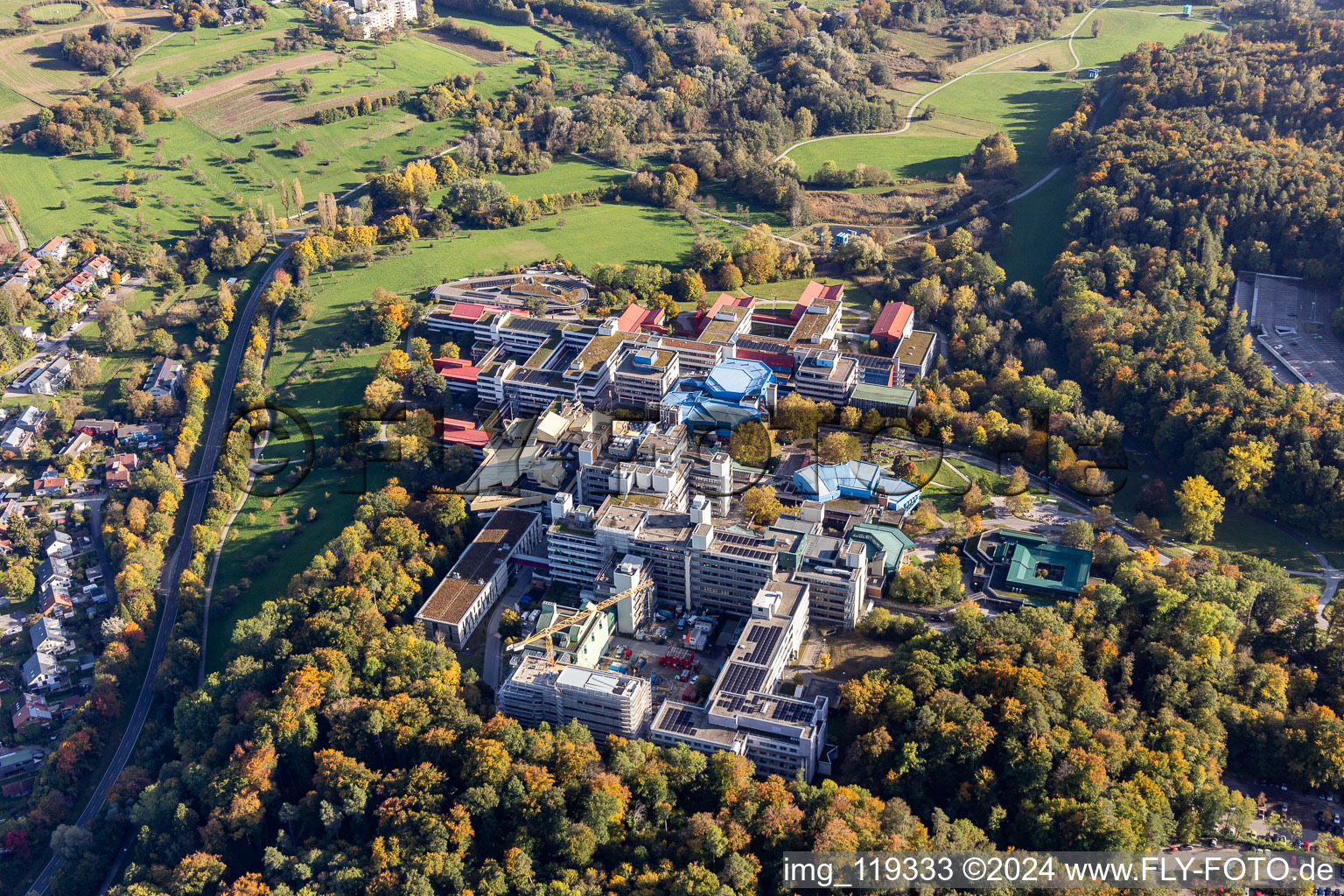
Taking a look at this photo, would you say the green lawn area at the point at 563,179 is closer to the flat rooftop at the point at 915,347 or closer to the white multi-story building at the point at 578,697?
the flat rooftop at the point at 915,347

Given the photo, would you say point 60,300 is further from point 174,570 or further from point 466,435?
point 466,435

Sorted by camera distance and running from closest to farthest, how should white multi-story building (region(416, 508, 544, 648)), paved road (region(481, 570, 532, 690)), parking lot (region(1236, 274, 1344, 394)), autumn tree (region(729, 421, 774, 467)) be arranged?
paved road (region(481, 570, 532, 690))
white multi-story building (region(416, 508, 544, 648))
autumn tree (region(729, 421, 774, 467))
parking lot (region(1236, 274, 1344, 394))

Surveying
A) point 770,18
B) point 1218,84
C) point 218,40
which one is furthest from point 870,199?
point 218,40

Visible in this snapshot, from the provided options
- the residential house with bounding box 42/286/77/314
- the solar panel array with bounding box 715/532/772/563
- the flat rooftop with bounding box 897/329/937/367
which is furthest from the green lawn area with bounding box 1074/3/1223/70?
the residential house with bounding box 42/286/77/314

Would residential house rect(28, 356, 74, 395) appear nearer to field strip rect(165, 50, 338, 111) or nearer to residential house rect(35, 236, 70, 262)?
residential house rect(35, 236, 70, 262)

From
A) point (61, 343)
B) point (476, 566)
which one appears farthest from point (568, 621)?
point (61, 343)

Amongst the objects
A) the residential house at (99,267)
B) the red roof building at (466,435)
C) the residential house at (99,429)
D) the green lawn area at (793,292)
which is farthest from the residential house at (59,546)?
the green lawn area at (793,292)
